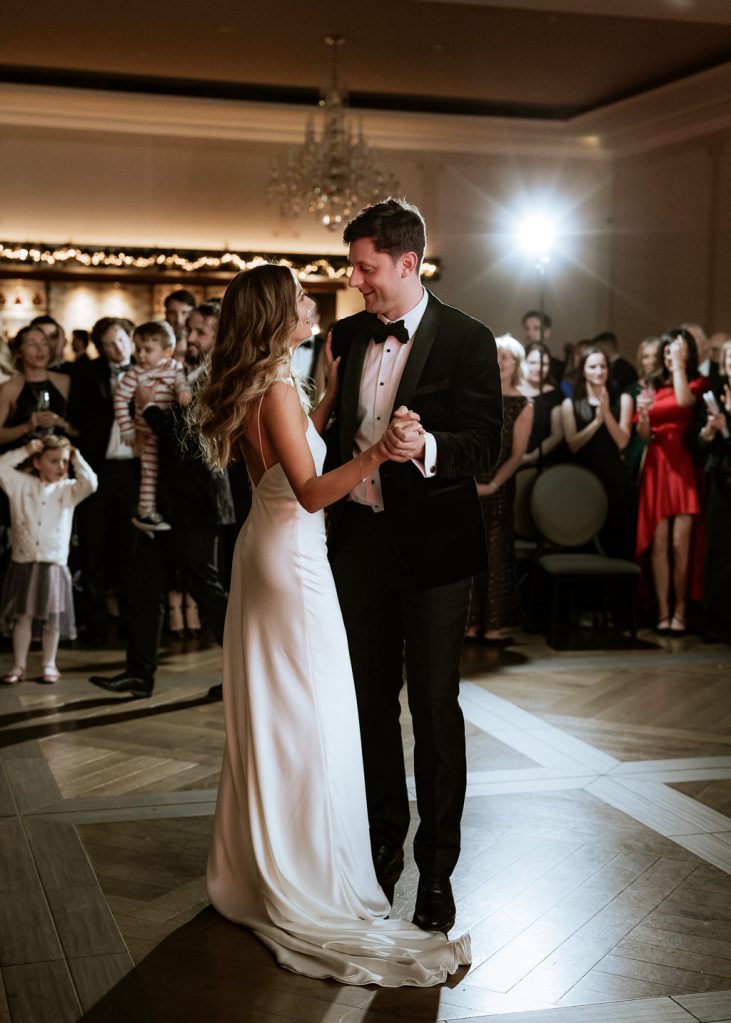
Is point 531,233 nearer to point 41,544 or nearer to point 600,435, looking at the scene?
point 600,435

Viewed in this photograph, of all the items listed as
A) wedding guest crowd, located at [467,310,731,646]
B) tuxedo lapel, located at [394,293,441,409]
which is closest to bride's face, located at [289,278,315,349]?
tuxedo lapel, located at [394,293,441,409]

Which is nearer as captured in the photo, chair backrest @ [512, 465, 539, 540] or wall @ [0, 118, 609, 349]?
chair backrest @ [512, 465, 539, 540]

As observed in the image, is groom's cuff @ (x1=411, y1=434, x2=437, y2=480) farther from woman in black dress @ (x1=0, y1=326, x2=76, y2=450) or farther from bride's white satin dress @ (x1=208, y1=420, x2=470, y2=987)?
woman in black dress @ (x1=0, y1=326, x2=76, y2=450)

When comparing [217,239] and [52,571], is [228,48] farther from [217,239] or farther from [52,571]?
[52,571]

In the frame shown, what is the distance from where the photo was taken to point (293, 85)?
11328mm

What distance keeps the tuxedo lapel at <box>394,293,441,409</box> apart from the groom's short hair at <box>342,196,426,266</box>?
19 centimetres

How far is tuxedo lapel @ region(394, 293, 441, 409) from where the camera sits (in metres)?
2.80

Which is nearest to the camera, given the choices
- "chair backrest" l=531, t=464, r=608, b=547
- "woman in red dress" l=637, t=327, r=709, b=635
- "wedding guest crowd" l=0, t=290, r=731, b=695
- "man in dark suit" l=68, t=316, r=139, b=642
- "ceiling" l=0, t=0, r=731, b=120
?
"wedding guest crowd" l=0, t=290, r=731, b=695

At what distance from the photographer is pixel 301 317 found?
2.74 metres

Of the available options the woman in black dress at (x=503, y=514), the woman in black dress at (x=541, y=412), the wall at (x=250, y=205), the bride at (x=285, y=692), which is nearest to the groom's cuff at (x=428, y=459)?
the bride at (x=285, y=692)

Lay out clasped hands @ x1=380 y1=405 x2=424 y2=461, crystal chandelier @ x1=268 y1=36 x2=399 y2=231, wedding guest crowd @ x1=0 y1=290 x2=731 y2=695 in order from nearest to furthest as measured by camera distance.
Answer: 1. clasped hands @ x1=380 y1=405 x2=424 y2=461
2. wedding guest crowd @ x1=0 y1=290 x2=731 y2=695
3. crystal chandelier @ x1=268 y1=36 x2=399 y2=231

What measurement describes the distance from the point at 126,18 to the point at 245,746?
799 centimetres

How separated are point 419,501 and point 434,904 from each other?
97cm

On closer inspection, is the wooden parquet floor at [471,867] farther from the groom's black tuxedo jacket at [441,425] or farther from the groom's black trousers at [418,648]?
the groom's black tuxedo jacket at [441,425]
